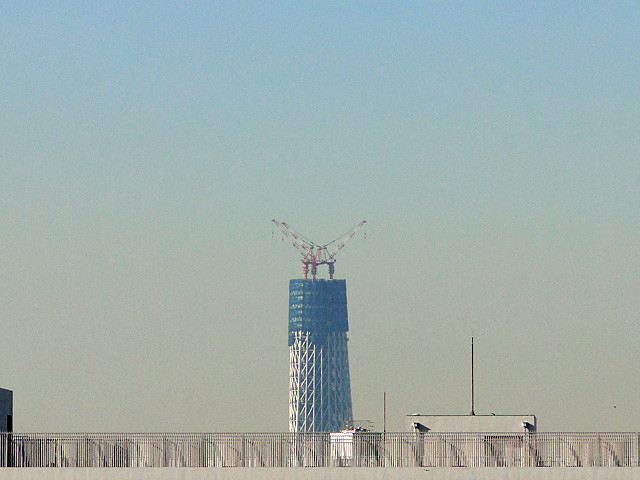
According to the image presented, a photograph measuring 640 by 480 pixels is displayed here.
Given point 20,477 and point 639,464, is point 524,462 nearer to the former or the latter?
point 639,464

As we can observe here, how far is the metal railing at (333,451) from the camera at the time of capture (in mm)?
95875

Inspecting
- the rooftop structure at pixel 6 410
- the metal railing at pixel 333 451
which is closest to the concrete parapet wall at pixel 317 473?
the metal railing at pixel 333 451

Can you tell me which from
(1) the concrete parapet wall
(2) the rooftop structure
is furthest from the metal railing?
(2) the rooftop structure

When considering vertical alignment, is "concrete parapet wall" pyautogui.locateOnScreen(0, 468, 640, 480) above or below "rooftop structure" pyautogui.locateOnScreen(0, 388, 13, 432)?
below

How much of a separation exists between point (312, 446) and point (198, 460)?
7012 mm

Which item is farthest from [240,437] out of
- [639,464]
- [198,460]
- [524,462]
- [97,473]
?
[639,464]

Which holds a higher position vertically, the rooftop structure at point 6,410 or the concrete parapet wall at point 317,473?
the rooftop structure at point 6,410

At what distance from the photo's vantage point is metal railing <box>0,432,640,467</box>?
95.9 metres

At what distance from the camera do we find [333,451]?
97312 mm

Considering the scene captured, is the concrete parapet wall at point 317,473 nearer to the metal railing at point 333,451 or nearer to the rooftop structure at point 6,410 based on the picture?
the metal railing at point 333,451

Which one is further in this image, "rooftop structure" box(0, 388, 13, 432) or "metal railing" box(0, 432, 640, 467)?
"rooftop structure" box(0, 388, 13, 432)

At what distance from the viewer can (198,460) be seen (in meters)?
96.6

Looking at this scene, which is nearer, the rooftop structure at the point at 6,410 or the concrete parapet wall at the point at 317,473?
the concrete parapet wall at the point at 317,473

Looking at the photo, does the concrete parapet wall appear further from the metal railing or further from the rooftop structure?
the rooftop structure
